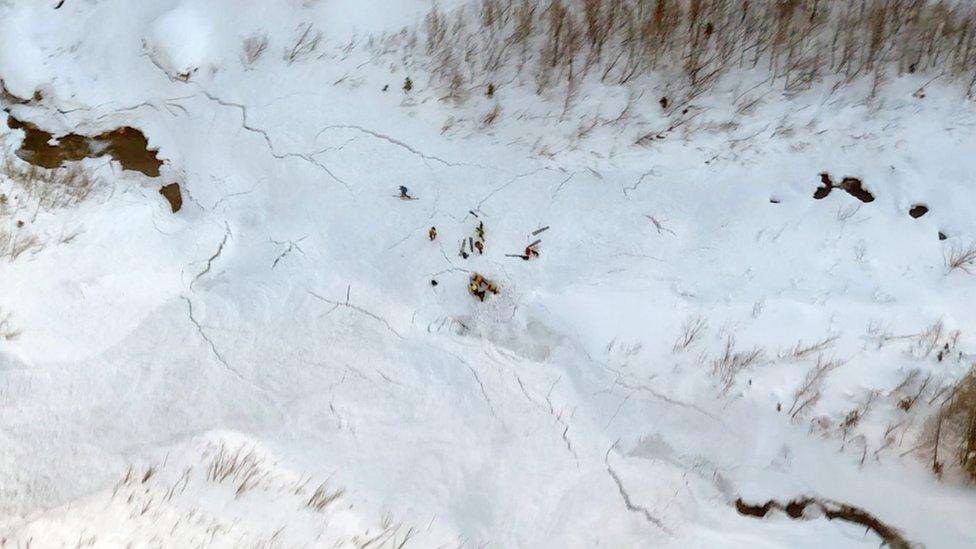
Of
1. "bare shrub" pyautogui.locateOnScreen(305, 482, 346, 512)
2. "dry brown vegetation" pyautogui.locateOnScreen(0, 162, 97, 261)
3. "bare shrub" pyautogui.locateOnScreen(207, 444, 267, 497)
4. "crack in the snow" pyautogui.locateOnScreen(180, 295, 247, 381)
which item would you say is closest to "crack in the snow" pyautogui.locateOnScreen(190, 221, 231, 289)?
"crack in the snow" pyautogui.locateOnScreen(180, 295, 247, 381)

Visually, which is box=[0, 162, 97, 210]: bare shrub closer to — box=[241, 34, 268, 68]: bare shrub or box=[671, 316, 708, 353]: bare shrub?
box=[241, 34, 268, 68]: bare shrub

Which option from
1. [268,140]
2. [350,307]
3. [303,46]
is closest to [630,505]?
[350,307]

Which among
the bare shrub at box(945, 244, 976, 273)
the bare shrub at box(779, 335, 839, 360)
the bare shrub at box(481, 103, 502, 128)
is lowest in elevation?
the bare shrub at box(779, 335, 839, 360)

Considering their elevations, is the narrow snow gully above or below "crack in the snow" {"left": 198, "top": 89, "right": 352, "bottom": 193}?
below

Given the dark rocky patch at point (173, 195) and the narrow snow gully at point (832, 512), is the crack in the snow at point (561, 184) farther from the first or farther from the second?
the dark rocky patch at point (173, 195)

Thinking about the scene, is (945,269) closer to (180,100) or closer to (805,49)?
(805,49)

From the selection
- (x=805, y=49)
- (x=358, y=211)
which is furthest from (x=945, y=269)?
(x=358, y=211)

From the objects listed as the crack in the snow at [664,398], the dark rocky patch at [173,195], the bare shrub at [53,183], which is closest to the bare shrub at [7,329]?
the bare shrub at [53,183]

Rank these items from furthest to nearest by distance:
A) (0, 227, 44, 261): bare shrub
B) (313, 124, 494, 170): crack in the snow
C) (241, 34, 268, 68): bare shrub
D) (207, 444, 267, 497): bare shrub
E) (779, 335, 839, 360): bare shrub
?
(241, 34, 268, 68): bare shrub
(313, 124, 494, 170): crack in the snow
(0, 227, 44, 261): bare shrub
(779, 335, 839, 360): bare shrub
(207, 444, 267, 497): bare shrub
